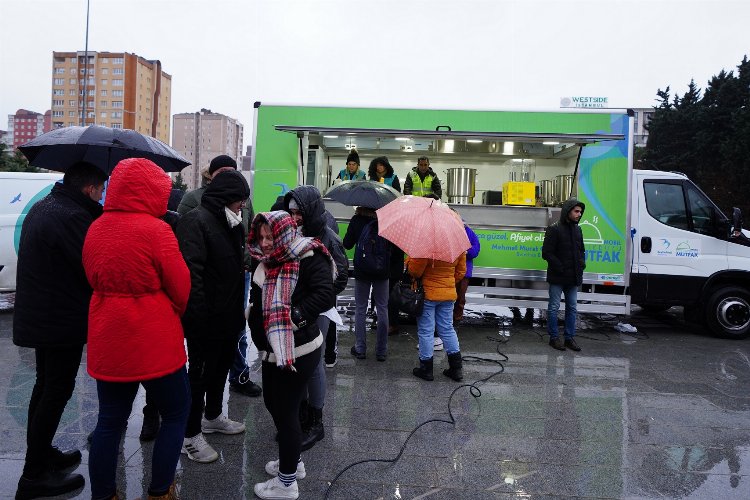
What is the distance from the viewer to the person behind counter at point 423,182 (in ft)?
27.2

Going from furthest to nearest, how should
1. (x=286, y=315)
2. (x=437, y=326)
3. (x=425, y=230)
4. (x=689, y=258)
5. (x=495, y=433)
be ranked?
1. (x=689, y=258)
2. (x=437, y=326)
3. (x=425, y=230)
4. (x=495, y=433)
5. (x=286, y=315)

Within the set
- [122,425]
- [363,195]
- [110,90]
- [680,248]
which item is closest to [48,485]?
[122,425]

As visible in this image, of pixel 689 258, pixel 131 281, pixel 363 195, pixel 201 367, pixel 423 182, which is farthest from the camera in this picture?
pixel 423 182

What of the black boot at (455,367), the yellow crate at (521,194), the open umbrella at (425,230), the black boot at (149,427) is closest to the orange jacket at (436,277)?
the open umbrella at (425,230)

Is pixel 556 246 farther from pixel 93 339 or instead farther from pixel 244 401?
pixel 93 339

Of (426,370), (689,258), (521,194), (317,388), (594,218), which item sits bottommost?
(426,370)

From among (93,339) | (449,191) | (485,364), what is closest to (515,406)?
(485,364)

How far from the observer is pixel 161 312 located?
106 inches

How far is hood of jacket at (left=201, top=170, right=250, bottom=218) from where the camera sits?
11.2ft

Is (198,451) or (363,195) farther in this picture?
(363,195)

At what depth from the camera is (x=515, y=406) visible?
4.81 m

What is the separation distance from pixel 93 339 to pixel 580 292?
6.64 m

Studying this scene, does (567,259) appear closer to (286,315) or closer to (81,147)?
(286,315)

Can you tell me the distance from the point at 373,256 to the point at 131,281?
131 inches
